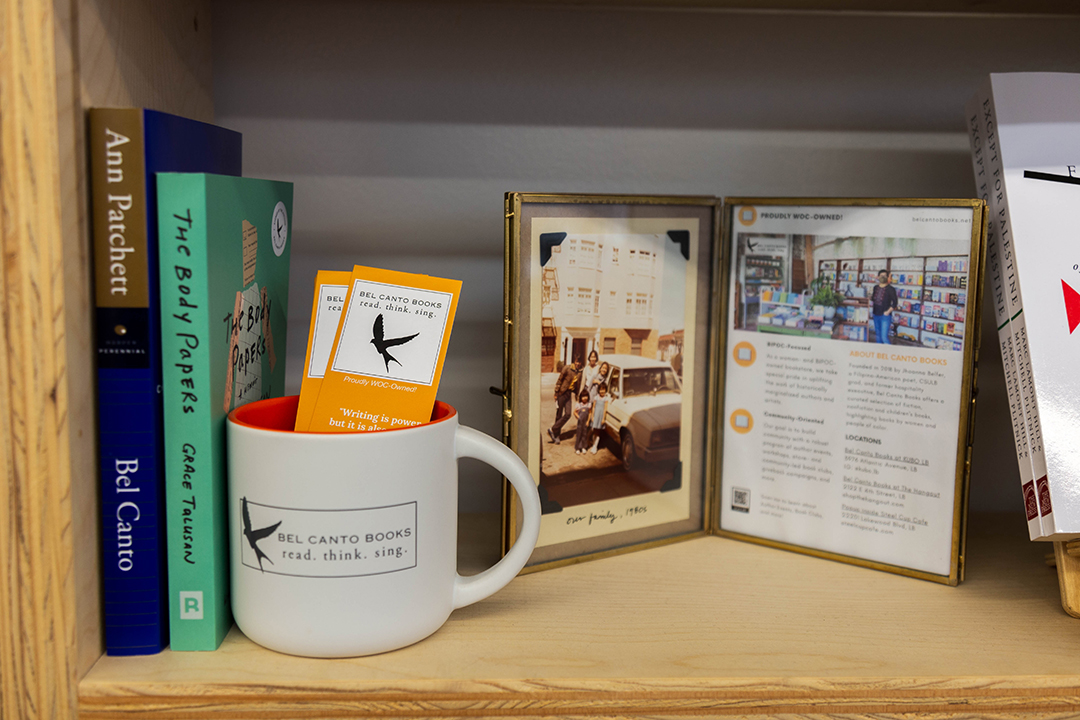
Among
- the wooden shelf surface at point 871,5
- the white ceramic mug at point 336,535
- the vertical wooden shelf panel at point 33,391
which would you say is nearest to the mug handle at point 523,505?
the white ceramic mug at point 336,535

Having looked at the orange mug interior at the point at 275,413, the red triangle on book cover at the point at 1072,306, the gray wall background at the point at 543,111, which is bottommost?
the orange mug interior at the point at 275,413

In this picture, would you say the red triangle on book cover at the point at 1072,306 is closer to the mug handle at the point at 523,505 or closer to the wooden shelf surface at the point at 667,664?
the wooden shelf surface at the point at 667,664

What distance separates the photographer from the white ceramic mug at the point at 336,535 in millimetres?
509

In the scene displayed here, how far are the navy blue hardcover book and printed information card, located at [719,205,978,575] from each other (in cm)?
49

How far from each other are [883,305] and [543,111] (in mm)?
398

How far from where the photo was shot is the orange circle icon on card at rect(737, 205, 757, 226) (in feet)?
2.35

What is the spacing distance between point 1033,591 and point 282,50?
87 centimetres

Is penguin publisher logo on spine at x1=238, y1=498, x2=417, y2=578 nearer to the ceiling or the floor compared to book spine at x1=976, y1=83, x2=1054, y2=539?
nearer to the floor

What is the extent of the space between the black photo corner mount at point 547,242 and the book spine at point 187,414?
0.27 m

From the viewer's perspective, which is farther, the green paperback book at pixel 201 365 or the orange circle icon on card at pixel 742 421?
the orange circle icon on card at pixel 742 421

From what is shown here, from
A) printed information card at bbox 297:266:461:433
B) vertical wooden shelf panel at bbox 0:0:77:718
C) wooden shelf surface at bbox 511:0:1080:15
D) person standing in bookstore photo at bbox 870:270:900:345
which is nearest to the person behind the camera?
vertical wooden shelf panel at bbox 0:0:77:718

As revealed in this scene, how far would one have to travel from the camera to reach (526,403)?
67 cm

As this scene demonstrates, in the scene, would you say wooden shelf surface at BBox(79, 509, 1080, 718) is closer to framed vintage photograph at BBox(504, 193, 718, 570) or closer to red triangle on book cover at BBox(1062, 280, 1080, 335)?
framed vintage photograph at BBox(504, 193, 718, 570)

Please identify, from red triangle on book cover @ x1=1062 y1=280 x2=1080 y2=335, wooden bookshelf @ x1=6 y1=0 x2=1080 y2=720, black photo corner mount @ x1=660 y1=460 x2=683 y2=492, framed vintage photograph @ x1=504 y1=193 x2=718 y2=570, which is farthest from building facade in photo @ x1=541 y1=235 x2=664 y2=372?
red triangle on book cover @ x1=1062 y1=280 x2=1080 y2=335
